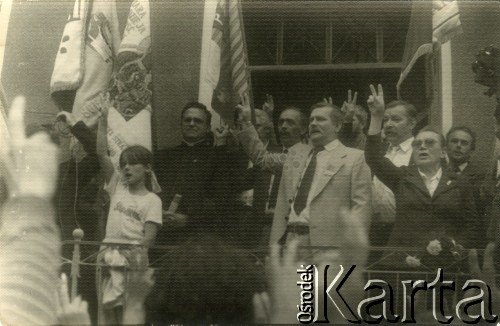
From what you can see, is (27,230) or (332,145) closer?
(332,145)

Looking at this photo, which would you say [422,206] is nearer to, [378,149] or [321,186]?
[378,149]

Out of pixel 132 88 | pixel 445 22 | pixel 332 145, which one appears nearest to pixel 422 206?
pixel 332 145

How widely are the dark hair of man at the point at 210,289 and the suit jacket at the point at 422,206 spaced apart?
2.60 ft

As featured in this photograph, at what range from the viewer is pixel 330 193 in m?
4.37

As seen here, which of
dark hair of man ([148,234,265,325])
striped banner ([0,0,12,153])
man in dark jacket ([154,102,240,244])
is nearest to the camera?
dark hair of man ([148,234,265,325])

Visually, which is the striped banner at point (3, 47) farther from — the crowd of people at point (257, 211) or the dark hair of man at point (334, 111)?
the dark hair of man at point (334, 111)

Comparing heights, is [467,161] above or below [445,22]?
below

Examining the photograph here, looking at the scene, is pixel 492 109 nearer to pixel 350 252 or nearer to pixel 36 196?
pixel 350 252

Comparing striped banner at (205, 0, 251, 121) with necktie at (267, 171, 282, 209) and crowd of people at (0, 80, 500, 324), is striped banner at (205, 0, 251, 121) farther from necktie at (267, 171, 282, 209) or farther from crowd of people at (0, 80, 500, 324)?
necktie at (267, 171, 282, 209)

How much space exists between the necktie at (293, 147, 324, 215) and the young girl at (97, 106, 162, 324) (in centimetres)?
75

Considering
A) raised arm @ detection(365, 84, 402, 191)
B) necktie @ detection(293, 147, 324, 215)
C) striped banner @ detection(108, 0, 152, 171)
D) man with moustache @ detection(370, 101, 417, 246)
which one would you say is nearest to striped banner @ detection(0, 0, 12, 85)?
striped banner @ detection(108, 0, 152, 171)

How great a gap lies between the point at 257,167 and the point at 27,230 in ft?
4.38

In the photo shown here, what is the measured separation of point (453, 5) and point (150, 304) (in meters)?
2.32

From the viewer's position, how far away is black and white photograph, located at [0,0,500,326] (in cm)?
429
